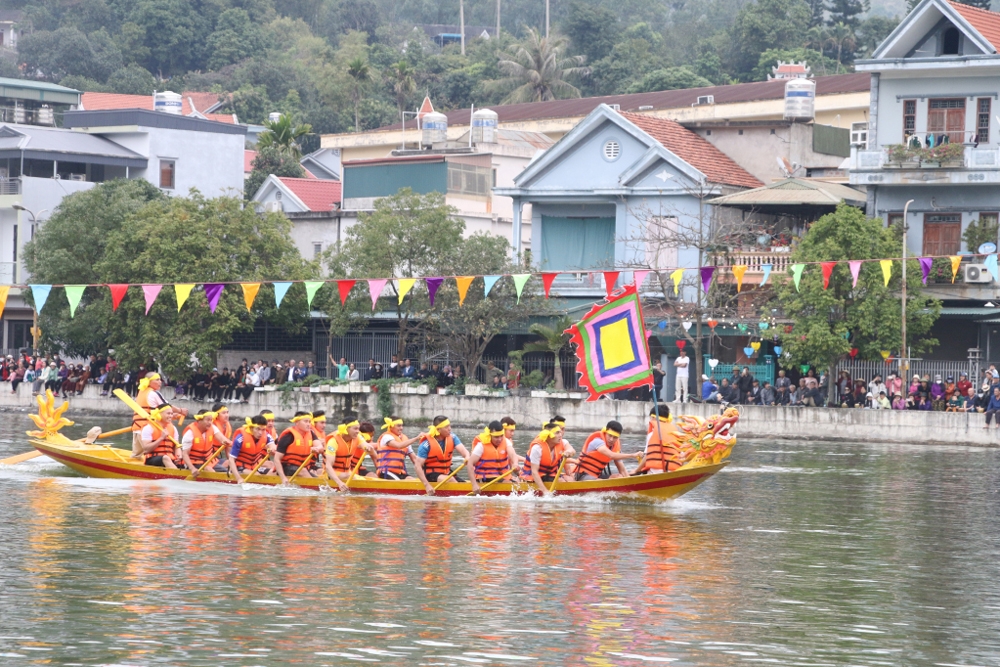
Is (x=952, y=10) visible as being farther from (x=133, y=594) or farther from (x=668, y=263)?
(x=133, y=594)

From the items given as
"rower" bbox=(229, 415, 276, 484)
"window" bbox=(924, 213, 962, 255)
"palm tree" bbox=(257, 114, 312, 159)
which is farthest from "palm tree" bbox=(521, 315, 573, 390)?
"palm tree" bbox=(257, 114, 312, 159)

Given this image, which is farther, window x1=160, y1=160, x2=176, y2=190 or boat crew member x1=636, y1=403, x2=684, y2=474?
window x1=160, y1=160, x2=176, y2=190

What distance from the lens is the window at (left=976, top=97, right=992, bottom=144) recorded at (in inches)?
1788

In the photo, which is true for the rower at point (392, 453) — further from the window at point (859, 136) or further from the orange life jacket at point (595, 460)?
the window at point (859, 136)

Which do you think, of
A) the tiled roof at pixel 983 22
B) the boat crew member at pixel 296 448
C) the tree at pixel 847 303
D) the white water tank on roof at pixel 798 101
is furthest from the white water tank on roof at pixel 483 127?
the boat crew member at pixel 296 448

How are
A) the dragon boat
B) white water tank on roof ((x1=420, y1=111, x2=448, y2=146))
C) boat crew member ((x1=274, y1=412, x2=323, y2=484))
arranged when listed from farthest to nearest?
white water tank on roof ((x1=420, y1=111, x2=448, y2=146))
boat crew member ((x1=274, y1=412, x2=323, y2=484))
the dragon boat

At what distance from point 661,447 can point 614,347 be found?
1.80 metres

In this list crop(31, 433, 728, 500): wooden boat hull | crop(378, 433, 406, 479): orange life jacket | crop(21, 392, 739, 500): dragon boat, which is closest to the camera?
crop(21, 392, 739, 500): dragon boat

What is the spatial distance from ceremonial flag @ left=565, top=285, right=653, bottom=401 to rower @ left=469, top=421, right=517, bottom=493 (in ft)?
6.17

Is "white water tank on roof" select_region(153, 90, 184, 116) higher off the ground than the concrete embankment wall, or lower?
higher

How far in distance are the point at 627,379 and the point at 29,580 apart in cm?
1069

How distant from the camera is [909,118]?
4678cm

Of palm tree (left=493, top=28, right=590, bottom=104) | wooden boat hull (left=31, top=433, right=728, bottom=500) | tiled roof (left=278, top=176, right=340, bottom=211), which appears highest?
palm tree (left=493, top=28, right=590, bottom=104)

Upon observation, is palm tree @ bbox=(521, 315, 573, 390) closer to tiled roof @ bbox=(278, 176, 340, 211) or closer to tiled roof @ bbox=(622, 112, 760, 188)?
tiled roof @ bbox=(622, 112, 760, 188)
